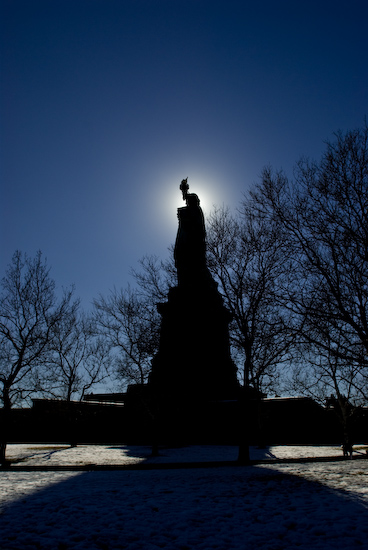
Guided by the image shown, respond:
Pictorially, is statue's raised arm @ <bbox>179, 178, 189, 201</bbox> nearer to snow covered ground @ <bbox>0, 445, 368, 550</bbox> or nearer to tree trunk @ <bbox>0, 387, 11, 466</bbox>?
tree trunk @ <bbox>0, 387, 11, 466</bbox>

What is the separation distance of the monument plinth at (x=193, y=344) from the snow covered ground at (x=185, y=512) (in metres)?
11.3

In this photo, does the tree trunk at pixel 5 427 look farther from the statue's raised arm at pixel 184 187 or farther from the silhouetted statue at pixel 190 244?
the statue's raised arm at pixel 184 187

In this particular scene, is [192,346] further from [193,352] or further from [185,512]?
[185,512]

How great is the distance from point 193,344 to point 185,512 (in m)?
15.9

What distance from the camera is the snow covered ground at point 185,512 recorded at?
4023 mm

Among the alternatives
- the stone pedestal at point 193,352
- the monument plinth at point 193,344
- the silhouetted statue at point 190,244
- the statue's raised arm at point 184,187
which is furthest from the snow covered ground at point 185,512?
the statue's raised arm at point 184,187

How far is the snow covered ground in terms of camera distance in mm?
4023

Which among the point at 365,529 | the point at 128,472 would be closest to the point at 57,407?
the point at 128,472

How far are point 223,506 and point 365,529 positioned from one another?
1960 millimetres

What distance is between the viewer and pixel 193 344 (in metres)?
21.0

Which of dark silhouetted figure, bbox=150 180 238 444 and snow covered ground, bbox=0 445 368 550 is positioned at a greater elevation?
dark silhouetted figure, bbox=150 180 238 444

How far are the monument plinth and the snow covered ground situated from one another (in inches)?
446

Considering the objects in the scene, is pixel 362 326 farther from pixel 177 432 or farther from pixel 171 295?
pixel 171 295

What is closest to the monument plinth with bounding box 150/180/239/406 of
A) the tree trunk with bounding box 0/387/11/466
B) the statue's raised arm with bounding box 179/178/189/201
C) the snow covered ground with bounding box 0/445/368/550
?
the statue's raised arm with bounding box 179/178/189/201
